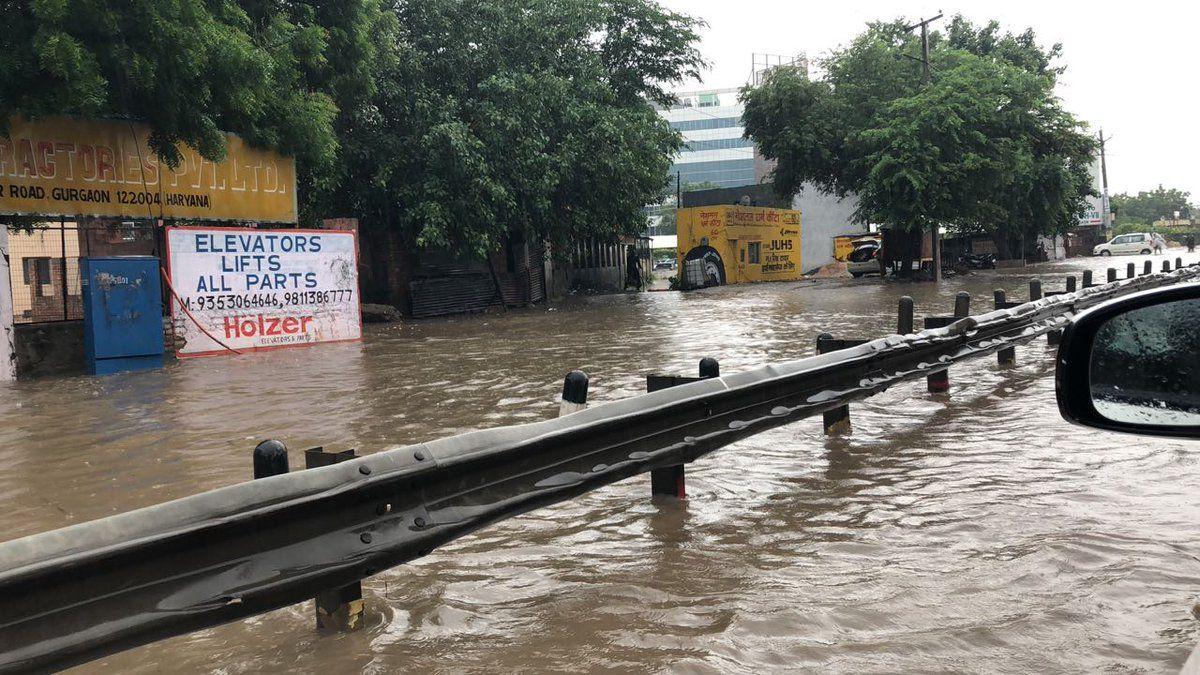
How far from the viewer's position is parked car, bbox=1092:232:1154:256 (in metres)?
57.1

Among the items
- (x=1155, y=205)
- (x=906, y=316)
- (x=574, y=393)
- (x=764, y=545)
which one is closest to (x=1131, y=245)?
(x=906, y=316)

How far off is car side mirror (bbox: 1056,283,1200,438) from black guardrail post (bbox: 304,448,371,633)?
1.84m

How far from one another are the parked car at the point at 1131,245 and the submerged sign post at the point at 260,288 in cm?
5376

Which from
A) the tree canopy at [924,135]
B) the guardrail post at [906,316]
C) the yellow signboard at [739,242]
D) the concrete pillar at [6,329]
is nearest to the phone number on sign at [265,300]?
the concrete pillar at [6,329]

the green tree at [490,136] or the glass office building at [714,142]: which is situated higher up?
the glass office building at [714,142]

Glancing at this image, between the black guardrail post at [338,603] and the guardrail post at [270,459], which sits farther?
the black guardrail post at [338,603]

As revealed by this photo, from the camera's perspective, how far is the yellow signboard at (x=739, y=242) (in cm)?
3891

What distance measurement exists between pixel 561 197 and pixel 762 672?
23571mm

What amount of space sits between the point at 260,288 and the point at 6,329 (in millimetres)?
4092

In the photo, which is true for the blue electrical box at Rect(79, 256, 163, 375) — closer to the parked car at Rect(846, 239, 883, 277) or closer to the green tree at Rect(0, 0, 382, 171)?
the green tree at Rect(0, 0, 382, 171)

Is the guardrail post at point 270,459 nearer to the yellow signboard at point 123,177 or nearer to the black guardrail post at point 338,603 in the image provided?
the black guardrail post at point 338,603

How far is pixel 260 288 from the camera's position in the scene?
629 inches

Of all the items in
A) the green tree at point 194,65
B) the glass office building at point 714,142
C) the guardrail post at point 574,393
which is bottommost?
the guardrail post at point 574,393

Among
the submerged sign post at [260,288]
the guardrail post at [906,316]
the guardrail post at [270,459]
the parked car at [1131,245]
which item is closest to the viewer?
the guardrail post at [270,459]
